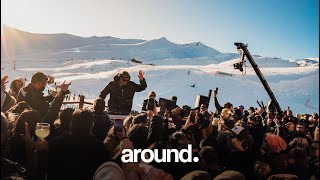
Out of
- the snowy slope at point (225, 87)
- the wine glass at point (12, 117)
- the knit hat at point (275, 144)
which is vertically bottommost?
the snowy slope at point (225, 87)

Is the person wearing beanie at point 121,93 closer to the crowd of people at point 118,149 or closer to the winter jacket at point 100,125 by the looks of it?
the crowd of people at point 118,149

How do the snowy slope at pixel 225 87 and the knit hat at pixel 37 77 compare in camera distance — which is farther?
the snowy slope at pixel 225 87

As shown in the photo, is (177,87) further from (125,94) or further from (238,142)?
(238,142)

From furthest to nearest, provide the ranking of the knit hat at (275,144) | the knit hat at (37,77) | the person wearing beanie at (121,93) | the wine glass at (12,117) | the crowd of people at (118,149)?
1. the person wearing beanie at (121,93)
2. the knit hat at (37,77)
3. the wine glass at (12,117)
4. the knit hat at (275,144)
5. the crowd of people at (118,149)

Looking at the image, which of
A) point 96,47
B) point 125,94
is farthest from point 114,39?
point 125,94

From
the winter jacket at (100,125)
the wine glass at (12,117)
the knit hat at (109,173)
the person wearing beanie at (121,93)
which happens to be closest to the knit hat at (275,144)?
the winter jacket at (100,125)

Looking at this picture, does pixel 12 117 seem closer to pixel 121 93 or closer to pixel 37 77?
pixel 37 77

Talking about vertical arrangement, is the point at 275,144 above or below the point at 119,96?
below

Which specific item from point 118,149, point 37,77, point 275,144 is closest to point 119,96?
point 37,77

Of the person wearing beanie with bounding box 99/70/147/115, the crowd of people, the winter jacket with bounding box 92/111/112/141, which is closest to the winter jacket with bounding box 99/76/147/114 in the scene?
the person wearing beanie with bounding box 99/70/147/115

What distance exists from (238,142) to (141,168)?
194 centimetres

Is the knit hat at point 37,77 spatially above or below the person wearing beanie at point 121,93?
above

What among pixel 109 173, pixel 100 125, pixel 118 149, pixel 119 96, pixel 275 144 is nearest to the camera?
pixel 109 173

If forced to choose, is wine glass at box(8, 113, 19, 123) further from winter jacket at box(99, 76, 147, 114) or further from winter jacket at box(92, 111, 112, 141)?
winter jacket at box(99, 76, 147, 114)
